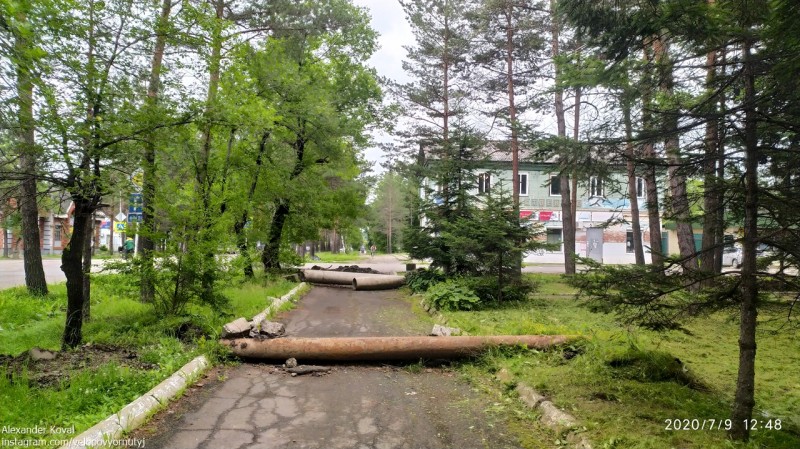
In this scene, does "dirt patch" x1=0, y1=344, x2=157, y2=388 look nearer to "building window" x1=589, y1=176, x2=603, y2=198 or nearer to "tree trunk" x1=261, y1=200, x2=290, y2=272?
"building window" x1=589, y1=176, x2=603, y2=198

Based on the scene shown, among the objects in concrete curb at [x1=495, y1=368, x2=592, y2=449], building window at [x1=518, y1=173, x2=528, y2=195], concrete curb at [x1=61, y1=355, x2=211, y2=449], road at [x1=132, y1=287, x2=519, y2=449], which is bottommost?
road at [x1=132, y1=287, x2=519, y2=449]

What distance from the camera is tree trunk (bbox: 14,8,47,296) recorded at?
3.90 m

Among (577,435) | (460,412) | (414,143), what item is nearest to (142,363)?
(460,412)

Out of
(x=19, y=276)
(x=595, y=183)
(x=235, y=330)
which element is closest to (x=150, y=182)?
(x=235, y=330)

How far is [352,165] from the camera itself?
68.2ft

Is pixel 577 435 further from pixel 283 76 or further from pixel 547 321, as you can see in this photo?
pixel 283 76

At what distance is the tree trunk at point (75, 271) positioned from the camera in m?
6.57

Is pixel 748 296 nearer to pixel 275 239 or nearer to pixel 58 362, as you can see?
pixel 58 362

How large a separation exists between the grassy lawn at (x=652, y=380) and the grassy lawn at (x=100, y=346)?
4128 millimetres

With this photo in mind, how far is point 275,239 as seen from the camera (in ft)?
59.2

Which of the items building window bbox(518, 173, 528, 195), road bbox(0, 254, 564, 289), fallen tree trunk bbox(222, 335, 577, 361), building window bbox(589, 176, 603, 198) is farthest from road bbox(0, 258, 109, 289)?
building window bbox(518, 173, 528, 195)

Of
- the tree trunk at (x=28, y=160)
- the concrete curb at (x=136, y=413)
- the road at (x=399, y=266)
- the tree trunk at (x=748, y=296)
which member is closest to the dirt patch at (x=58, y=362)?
the concrete curb at (x=136, y=413)

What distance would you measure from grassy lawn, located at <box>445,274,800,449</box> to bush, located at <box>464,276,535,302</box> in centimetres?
347

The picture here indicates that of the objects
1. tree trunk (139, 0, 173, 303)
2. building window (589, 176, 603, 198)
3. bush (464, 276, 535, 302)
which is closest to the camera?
building window (589, 176, 603, 198)
